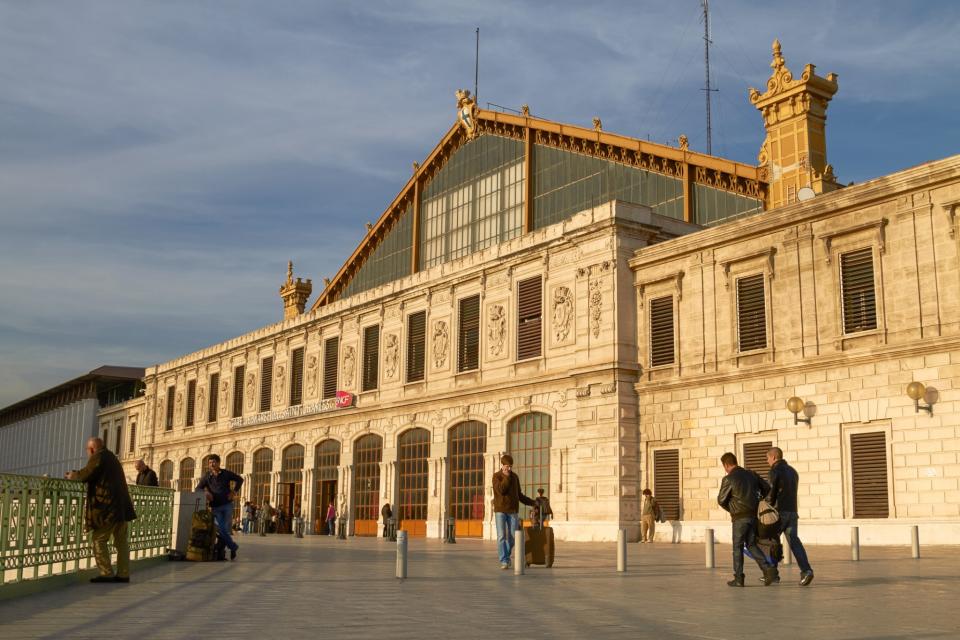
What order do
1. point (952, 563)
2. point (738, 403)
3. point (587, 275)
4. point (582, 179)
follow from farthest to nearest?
point (582, 179) < point (587, 275) < point (738, 403) < point (952, 563)

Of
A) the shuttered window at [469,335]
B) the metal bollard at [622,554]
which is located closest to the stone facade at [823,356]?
the shuttered window at [469,335]

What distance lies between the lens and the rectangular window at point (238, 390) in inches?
2196

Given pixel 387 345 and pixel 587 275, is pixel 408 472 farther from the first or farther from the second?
pixel 587 275

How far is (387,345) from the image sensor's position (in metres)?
43.6

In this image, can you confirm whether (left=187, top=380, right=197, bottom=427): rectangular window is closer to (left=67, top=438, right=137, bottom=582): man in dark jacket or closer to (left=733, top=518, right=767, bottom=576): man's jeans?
(left=67, top=438, right=137, bottom=582): man in dark jacket

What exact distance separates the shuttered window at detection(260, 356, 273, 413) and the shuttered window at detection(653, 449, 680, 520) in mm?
27130

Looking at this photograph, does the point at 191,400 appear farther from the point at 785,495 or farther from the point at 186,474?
the point at 785,495

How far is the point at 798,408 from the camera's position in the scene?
26672mm

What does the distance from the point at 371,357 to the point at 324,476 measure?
6.84 m

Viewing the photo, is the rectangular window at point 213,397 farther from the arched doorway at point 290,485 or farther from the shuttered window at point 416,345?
the shuttered window at point 416,345

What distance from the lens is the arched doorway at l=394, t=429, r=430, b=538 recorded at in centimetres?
4012

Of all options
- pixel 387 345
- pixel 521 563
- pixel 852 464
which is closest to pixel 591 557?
pixel 521 563

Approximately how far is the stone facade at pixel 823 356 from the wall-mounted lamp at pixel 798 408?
4.4 inches

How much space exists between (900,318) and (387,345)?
23760mm
